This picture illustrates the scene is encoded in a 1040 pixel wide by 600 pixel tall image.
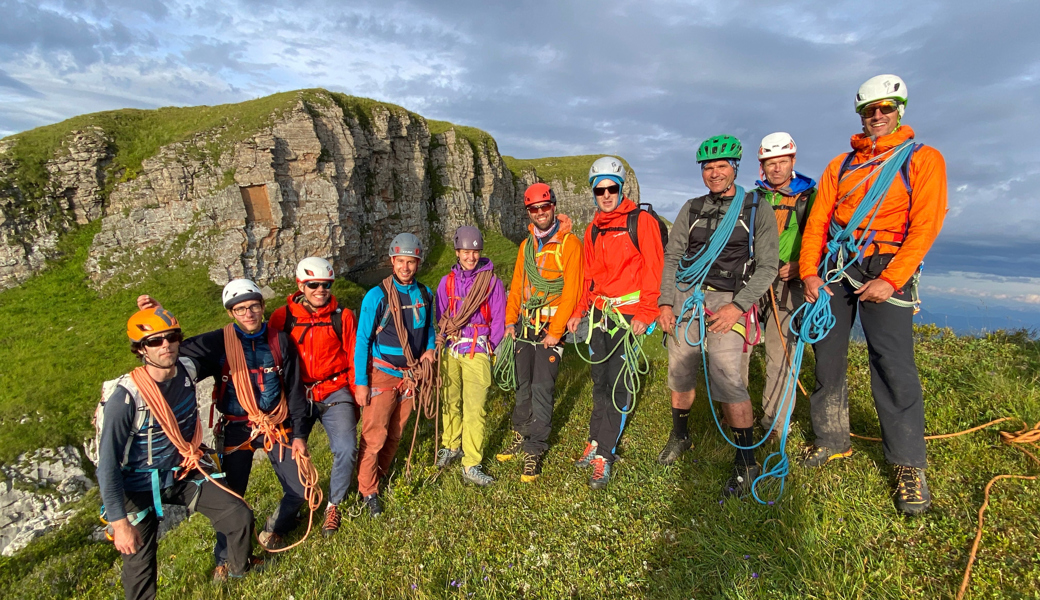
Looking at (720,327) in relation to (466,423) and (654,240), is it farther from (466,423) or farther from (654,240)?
(466,423)

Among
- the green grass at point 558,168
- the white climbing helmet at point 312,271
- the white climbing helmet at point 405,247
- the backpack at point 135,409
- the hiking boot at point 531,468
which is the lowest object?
the hiking boot at point 531,468

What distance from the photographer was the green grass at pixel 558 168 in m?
85.9

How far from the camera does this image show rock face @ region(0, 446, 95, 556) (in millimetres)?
14930

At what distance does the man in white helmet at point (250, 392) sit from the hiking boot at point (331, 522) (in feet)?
1.17

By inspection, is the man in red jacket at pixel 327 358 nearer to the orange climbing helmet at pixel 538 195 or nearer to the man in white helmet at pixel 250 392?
the man in white helmet at pixel 250 392

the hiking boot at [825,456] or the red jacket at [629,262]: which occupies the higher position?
the red jacket at [629,262]

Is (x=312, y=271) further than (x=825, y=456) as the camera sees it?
Yes

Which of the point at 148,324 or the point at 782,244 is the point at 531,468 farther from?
the point at 148,324

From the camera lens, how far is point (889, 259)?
152 inches

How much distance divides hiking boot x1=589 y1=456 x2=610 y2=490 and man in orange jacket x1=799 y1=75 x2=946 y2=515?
261cm

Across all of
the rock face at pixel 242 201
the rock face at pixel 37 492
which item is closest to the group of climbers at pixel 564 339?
the rock face at pixel 37 492

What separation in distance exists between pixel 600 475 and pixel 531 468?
0.84 m

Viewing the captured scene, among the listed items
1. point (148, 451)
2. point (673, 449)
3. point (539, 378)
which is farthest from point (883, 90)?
point (148, 451)

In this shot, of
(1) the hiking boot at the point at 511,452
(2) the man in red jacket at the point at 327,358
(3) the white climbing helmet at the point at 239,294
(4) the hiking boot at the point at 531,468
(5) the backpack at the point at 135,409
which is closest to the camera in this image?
(5) the backpack at the point at 135,409
